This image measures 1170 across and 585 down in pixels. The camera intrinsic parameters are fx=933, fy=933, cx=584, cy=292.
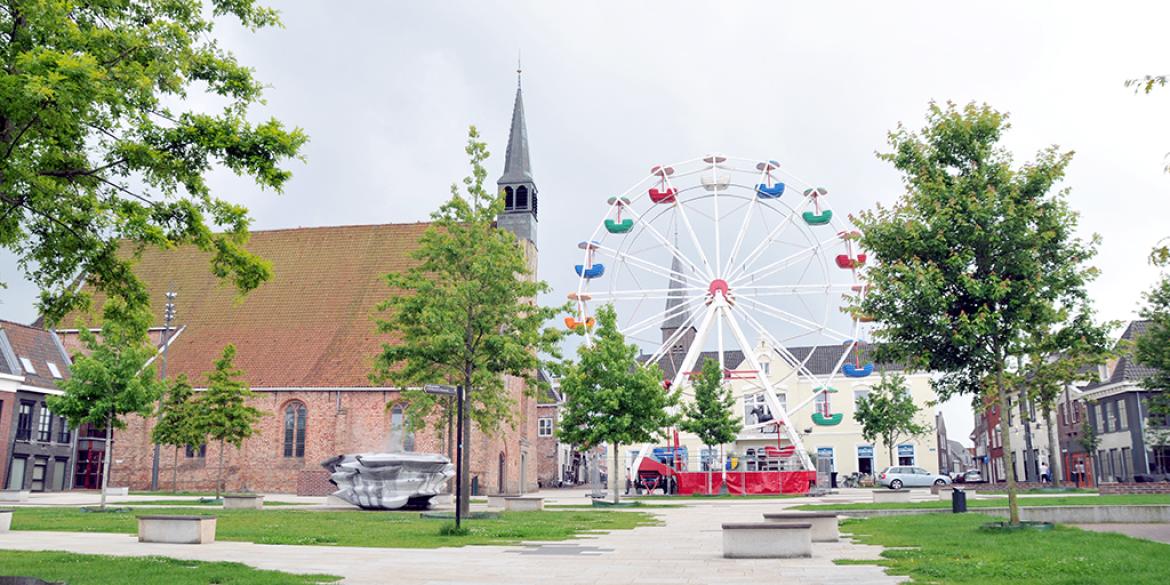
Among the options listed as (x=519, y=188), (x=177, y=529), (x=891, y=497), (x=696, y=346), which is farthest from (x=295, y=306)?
(x=177, y=529)

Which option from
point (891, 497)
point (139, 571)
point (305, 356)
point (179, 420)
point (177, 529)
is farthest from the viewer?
point (305, 356)

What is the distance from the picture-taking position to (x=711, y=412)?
157 ft

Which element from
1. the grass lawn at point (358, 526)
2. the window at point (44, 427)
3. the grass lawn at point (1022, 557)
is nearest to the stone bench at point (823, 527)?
the grass lawn at point (1022, 557)

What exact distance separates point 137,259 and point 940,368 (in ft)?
51.3

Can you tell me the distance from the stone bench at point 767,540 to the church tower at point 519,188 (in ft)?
148

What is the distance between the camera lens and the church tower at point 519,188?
198 feet

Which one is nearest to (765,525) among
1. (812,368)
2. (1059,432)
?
(1059,432)

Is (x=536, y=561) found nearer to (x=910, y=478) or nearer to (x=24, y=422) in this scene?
(x=910, y=478)

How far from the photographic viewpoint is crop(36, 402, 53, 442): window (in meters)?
55.2

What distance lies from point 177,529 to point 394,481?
14.7 meters

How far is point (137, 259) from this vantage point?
13219mm

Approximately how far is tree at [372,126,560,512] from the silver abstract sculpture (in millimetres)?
4841

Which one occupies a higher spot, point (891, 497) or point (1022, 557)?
point (891, 497)

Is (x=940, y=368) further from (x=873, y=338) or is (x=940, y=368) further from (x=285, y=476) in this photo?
(x=285, y=476)
